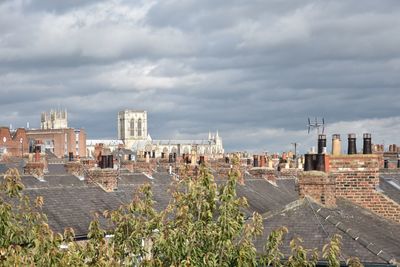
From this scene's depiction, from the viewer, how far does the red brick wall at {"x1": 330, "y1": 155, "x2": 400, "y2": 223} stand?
2744cm

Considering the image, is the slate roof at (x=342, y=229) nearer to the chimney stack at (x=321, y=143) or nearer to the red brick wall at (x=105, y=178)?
the chimney stack at (x=321, y=143)

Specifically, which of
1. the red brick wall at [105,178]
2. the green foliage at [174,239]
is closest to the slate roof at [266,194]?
the red brick wall at [105,178]

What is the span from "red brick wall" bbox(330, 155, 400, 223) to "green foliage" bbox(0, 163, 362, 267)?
13250 mm

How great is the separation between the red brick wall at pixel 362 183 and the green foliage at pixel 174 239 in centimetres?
1325

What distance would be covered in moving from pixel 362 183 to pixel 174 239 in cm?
1545

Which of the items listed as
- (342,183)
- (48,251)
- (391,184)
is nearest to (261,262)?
(48,251)

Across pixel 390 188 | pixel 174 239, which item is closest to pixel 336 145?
pixel 390 188

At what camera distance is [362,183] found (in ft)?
91.2

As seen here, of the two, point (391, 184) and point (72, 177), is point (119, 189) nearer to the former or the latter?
point (72, 177)

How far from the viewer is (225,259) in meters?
13.5

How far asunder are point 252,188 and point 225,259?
37544mm

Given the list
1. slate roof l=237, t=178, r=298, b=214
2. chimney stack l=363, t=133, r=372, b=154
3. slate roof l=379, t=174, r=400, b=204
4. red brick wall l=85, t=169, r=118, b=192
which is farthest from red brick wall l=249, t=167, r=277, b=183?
chimney stack l=363, t=133, r=372, b=154

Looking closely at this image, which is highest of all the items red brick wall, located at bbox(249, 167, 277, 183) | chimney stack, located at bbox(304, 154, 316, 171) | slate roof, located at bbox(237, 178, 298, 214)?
chimney stack, located at bbox(304, 154, 316, 171)

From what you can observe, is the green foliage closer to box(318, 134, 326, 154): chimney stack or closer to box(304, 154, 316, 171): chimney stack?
box(304, 154, 316, 171): chimney stack
